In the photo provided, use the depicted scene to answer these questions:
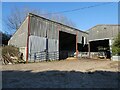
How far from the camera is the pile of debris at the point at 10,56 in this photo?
2061cm

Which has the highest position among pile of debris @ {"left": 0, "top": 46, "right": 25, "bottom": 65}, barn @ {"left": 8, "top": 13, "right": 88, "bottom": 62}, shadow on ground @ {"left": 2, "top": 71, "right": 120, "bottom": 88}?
barn @ {"left": 8, "top": 13, "right": 88, "bottom": 62}

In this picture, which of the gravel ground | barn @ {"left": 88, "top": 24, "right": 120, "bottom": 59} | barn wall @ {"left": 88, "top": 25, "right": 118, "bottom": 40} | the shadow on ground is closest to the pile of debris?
the gravel ground

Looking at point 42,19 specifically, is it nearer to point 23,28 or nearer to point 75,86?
point 23,28

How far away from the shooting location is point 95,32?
34.3 m

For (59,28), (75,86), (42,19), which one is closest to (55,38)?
(59,28)

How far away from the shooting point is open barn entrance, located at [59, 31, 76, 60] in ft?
109

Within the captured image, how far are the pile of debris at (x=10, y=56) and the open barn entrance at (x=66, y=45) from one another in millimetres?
10515

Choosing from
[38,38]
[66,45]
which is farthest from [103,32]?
[38,38]

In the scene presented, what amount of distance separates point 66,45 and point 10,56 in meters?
16.8

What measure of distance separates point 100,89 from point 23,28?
728 inches

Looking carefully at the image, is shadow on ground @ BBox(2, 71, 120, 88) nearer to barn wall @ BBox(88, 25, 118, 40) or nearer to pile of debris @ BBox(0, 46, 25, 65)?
pile of debris @ BBox(0, 46, 25, 65)

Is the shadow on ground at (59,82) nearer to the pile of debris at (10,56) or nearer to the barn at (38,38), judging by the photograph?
the pile of debris at (10,56)

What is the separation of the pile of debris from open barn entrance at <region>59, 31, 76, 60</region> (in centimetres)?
1052

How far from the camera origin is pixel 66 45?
3731cm
